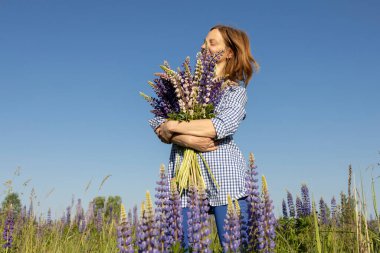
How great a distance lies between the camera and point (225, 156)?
4.03 meters

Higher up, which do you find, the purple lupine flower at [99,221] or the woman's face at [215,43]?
the woman's face at [215,43]

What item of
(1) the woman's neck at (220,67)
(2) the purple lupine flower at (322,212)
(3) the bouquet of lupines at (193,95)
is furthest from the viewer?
(2) the purple lupine flower at (322,212)

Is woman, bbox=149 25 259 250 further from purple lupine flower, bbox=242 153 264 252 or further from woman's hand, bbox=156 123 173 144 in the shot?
purple lupine flower, bbox=242 153 264 252

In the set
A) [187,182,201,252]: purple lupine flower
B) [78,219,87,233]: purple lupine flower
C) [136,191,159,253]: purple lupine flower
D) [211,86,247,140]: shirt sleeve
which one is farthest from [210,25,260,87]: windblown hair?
[78,219,87,233]: purple lupine flower

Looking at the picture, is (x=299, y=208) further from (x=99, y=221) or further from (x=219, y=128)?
(x=99, y=221)

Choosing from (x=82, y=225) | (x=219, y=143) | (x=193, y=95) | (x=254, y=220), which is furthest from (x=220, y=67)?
(x=82, y=225)

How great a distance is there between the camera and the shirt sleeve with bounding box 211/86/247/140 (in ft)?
12.7

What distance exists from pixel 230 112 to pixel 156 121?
80 cm

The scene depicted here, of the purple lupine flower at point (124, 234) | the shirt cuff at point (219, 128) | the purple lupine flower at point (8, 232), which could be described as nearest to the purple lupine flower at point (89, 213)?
the purple lupine flower at point (8, 232)

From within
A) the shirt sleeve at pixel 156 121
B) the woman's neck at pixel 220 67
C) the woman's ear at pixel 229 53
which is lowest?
the shirt sleeve at pixel 156 121

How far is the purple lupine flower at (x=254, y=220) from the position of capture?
2.88 metres

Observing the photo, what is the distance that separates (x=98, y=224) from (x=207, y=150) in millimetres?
5441

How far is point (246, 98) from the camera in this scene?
4.35m

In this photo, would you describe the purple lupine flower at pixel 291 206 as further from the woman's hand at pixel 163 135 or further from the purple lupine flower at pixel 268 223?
the purple lupine flower at pixel 268 223
